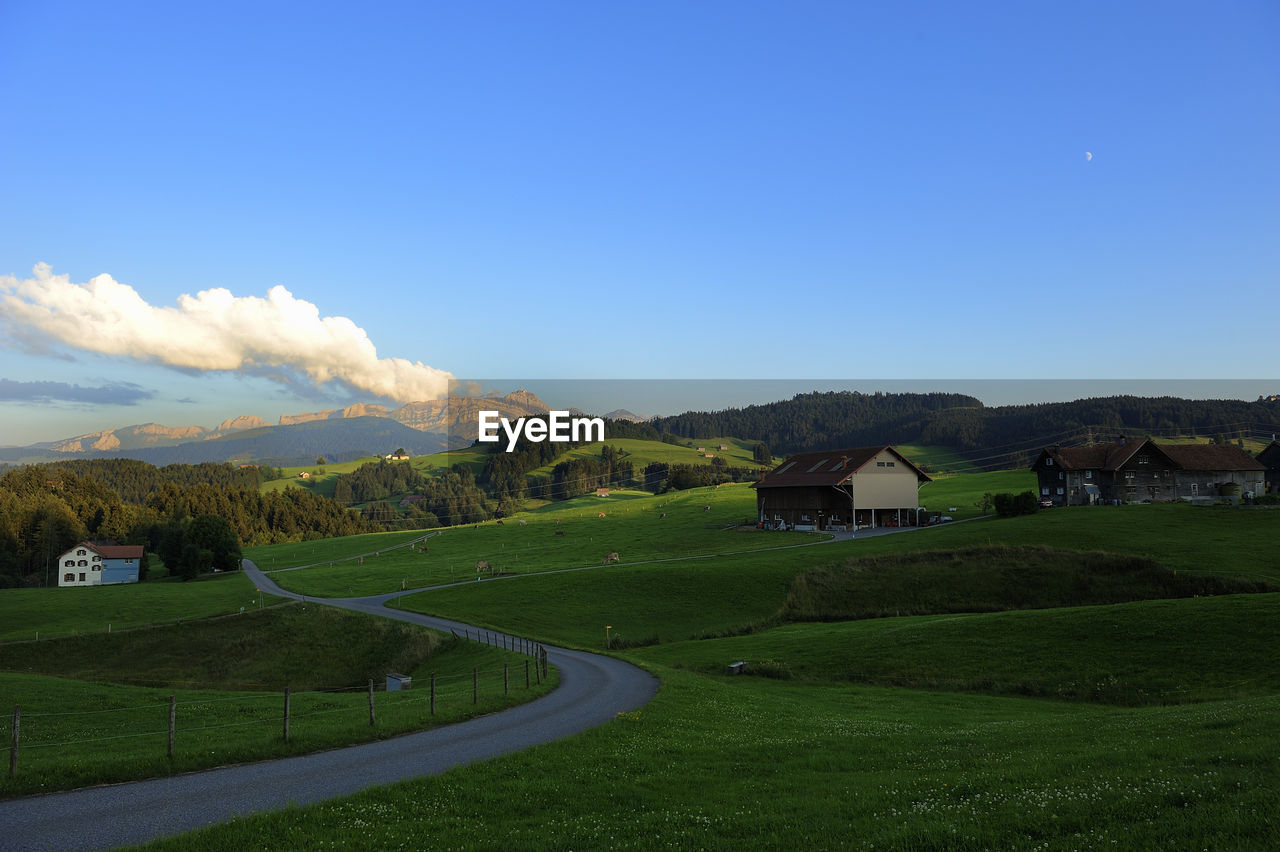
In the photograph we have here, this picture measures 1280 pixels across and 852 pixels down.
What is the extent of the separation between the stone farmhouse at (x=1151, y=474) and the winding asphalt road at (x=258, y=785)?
101m

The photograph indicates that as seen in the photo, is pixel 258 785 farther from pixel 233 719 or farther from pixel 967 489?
pixel 967 489

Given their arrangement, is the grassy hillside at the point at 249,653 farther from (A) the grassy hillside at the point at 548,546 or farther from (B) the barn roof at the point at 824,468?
(B) the barn roof at the point at 824,468

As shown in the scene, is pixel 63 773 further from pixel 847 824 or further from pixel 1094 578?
pixel 1094 578

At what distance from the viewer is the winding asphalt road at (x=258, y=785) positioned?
45.7ft

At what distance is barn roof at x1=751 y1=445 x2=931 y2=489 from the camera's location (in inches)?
4237

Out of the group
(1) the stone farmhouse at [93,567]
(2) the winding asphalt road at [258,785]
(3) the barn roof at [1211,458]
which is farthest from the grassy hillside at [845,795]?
(1) the stone farmhouse at [93,567]

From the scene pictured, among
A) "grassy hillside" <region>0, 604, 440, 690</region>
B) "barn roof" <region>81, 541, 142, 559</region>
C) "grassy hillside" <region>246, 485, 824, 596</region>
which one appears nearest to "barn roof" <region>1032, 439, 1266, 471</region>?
"grassy hillside" <region>246, 485, 824, 596</region>

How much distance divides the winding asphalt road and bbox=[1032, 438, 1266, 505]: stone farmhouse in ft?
331

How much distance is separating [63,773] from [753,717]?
66.7ft

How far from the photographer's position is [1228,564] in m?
62.3

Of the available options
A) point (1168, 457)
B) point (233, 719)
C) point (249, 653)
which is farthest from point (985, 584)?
point (249, 653)

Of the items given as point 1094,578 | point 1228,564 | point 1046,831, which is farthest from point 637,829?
point 1228,564

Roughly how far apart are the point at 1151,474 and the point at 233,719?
116 meters

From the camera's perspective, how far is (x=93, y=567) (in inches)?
5325
